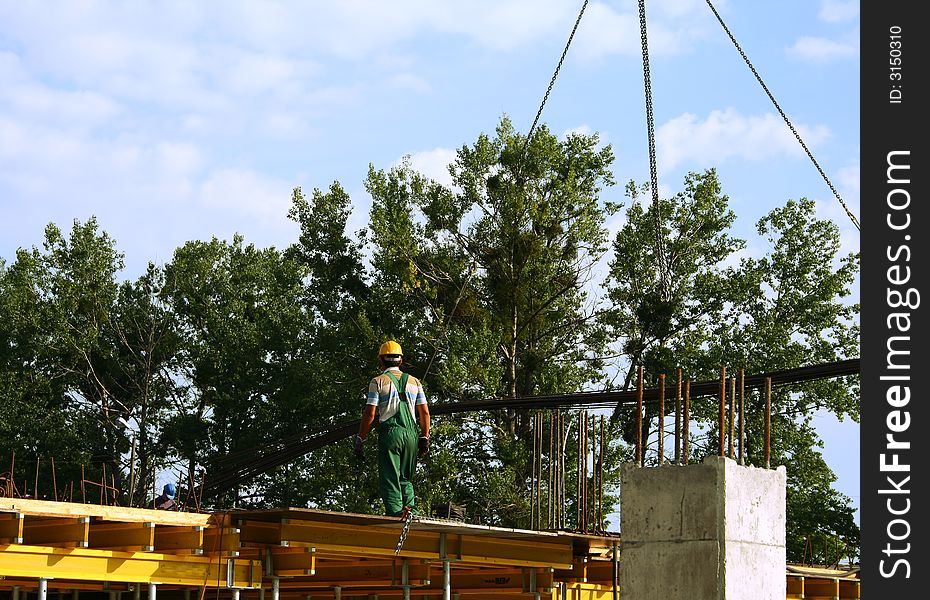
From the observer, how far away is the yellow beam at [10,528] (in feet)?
37.5

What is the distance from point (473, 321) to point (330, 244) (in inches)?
223

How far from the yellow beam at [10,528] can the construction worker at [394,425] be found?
3.29m

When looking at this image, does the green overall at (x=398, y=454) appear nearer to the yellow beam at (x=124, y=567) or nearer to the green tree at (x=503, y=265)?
the yellow beam at (x=124, y=567)

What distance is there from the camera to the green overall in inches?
511

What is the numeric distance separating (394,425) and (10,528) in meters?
3.80

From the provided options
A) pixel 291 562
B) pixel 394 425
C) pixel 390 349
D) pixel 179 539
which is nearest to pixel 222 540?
pixel 179 539

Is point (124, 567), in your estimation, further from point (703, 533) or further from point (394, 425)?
point (703, 533)

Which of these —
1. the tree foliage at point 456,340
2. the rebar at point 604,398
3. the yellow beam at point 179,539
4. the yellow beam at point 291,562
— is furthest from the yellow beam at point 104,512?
the tree foliage at point 456,340

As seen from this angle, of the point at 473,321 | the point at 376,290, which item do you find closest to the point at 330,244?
the point at 376,290

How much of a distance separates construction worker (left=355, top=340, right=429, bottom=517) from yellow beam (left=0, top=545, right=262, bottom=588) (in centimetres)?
169

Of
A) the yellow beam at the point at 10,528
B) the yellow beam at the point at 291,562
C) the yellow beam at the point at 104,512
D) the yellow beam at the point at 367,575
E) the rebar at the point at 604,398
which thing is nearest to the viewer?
the yellow beam at the point at 104,512

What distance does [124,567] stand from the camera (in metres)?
12.2
